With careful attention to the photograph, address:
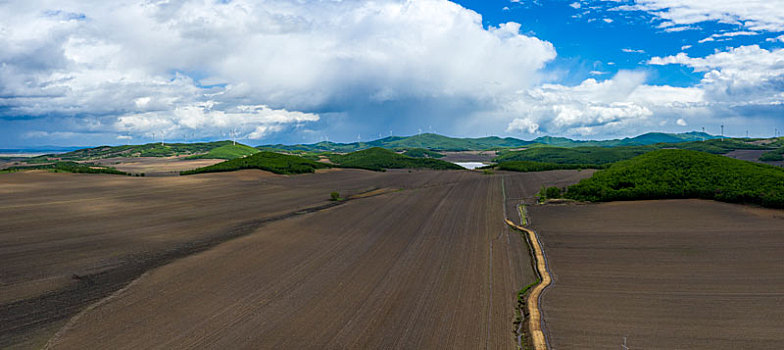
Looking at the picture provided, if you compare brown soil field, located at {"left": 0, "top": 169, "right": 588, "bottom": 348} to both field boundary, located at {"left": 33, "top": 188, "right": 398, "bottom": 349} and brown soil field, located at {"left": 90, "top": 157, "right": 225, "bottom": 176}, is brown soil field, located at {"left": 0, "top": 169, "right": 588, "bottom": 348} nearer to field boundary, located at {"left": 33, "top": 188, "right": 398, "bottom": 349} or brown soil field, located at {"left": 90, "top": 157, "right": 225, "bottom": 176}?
field boundary, located at {"left": 33, "top": 188, "right": 398, "bottom": 349}

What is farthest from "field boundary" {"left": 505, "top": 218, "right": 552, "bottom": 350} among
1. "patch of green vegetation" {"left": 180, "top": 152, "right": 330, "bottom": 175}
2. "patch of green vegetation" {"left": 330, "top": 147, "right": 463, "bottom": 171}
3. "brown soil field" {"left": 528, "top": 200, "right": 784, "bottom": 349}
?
"patch of green vegetation" {"left": 330, "top": 147, "right": 463, "bottom": 171}

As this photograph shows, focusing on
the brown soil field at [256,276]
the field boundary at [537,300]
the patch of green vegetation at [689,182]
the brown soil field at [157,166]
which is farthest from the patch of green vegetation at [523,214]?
the brown soil field at [157,166]

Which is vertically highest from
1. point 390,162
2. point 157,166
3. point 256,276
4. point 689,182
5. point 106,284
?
point 157,166

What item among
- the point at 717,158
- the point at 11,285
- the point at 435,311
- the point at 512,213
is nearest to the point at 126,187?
the point at 11,285

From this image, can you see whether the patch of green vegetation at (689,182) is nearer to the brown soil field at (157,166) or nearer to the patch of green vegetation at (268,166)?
the patch of green vegetation at (268,166)

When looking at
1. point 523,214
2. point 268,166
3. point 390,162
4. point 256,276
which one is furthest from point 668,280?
point 390,162

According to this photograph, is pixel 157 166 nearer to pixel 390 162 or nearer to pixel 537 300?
pixel 390 162

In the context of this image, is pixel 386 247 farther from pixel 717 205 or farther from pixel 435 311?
pixel 717 205
